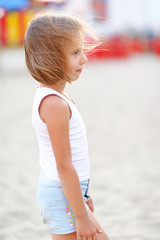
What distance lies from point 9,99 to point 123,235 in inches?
243

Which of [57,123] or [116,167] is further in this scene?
[116,167]

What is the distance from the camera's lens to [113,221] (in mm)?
2541

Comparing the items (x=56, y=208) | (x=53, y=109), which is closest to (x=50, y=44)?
(x=53, y=109)

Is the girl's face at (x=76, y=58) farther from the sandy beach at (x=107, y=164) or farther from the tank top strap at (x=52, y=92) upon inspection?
the sandy beach at (x=107, y=164)

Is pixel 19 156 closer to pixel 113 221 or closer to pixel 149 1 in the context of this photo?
pixel 113 221

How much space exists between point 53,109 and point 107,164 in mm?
2513

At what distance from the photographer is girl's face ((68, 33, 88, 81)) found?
1454mm

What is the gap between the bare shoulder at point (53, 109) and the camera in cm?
136

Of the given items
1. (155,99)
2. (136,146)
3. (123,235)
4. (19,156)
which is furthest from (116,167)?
(155,99)

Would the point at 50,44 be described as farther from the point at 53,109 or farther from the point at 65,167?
the point at 65,167

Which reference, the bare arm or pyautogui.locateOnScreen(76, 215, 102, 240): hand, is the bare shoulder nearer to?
the bare arm

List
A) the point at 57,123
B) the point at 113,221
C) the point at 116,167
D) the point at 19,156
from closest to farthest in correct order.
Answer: the point at 57,123 → the point at 113,221 → the point at 116,167 → the point at 19,156

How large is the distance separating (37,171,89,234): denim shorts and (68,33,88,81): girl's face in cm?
44

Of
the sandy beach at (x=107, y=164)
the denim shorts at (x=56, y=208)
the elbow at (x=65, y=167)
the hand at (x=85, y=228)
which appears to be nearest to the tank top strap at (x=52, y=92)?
the elbow at (x=65, y=167)
